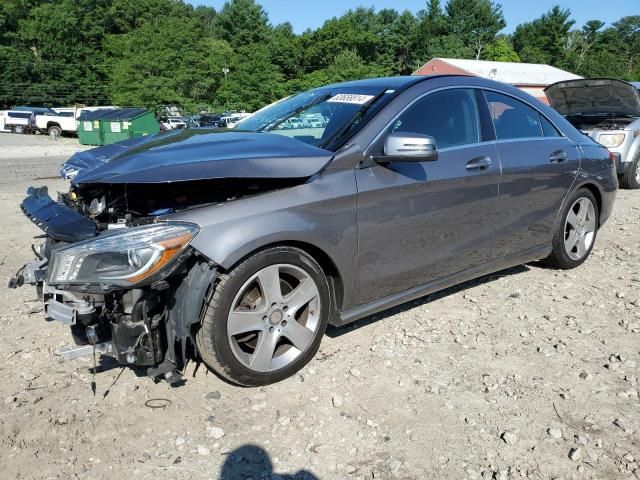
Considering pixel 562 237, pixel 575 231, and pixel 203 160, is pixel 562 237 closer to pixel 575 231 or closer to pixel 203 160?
pixel 575 231

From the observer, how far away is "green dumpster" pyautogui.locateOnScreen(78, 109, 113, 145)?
2414 centimetres

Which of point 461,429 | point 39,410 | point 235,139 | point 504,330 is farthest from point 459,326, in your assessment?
point 39,410

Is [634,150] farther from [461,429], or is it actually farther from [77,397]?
[77,397]

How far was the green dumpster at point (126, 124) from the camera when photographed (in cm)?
2284

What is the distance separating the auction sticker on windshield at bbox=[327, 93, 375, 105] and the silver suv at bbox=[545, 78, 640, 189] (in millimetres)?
6635

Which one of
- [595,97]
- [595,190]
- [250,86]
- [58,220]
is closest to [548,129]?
[595,190]

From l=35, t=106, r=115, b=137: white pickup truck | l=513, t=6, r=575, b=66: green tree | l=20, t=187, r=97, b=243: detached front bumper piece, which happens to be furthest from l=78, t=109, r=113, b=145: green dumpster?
l=513, t=6, r=575, b=66: green tree

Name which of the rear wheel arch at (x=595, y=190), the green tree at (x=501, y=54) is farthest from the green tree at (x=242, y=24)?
the rear wheel arch at (x=595, y=190)

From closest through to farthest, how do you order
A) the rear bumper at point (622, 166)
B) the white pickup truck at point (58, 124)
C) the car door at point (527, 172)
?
the car door at point (527, 172), the rear bumper at point (622, 166), the white pickup truck at point (58, 124)

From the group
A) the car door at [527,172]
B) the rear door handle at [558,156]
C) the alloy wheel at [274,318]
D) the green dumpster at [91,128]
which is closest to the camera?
the alloy wheel at [274,318]

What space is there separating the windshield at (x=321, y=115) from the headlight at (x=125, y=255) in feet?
3.73

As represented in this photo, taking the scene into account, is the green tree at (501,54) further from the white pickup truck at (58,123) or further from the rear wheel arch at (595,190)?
the rear wheel arch at (595,190)

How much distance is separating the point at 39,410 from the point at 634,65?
105m

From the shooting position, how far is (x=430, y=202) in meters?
3.43
